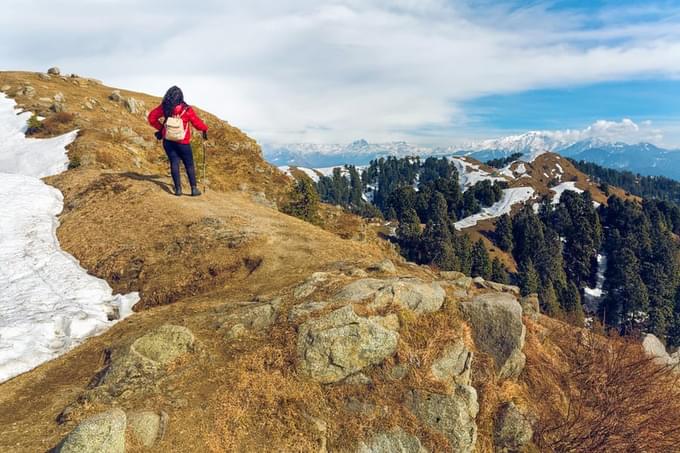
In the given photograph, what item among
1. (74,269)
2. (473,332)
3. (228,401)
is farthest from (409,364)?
(74,269)

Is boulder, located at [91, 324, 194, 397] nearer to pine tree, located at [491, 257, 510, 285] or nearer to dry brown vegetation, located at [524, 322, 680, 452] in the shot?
dry brown vegetation, located at [524, 322, 680, 452]

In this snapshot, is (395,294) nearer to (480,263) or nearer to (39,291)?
(39,291)

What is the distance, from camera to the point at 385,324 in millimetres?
10969

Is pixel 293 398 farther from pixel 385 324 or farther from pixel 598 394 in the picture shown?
pixel 598 394

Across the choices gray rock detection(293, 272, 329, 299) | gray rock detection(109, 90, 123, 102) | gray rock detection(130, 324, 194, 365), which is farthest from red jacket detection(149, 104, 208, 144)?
gray rock detection(109, 90, 123, 102)

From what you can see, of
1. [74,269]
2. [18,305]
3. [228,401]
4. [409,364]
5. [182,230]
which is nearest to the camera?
→ [228,401]

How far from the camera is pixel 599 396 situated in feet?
41.3

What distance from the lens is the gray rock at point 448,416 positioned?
9.49 metres

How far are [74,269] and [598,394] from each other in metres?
21.3

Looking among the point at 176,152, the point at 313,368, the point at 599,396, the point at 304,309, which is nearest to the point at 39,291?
the point at 176,152

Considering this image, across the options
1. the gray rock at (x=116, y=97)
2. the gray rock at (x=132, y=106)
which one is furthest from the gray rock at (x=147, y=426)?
the gray rock at (x=116, y=97)

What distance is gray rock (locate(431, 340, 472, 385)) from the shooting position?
10.5 metres

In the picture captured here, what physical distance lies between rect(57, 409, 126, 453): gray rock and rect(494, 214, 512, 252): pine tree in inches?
7277

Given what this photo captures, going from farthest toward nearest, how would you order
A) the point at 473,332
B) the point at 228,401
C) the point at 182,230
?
1. the point at 182,230
2. the point at 473,332
3. the point at 228,401
